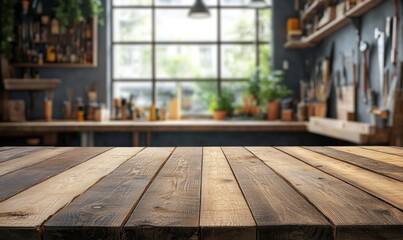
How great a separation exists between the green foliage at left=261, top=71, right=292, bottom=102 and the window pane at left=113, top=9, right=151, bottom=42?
169 centimetres

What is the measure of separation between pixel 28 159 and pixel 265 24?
4923mm

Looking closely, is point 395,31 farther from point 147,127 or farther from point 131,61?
point 131,61

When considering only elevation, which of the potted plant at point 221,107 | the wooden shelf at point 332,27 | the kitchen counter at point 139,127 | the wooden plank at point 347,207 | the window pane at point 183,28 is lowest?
the kitchen counter at point 139,127

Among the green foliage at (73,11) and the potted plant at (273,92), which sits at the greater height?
the green foliage at (73,11)

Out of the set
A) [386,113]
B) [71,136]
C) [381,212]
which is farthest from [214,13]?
[381,212]

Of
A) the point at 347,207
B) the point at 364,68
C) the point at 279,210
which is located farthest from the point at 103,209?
the point at 364,68

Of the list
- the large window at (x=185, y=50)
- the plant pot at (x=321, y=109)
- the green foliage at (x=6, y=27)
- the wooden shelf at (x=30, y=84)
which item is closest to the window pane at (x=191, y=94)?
the large window at (x=185, y=50)

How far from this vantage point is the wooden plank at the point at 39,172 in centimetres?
111

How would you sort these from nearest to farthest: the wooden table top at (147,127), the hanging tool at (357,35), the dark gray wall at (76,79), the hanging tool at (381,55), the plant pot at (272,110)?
the hanging tool at (381,55) → the hanging tool at (357,35) → the wooden table top at (147,127) → the plant pot at (272,110) → the dark gray wall at (76,79)

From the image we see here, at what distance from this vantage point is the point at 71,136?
17.8 ft

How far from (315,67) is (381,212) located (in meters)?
5.00

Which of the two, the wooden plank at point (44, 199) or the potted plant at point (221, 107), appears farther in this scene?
the potted plant at point (221, 107)

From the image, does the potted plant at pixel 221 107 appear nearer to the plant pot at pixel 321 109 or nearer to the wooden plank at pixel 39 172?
the plant pot at pixel 321 109

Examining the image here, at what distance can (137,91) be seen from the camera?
6.18 metres
